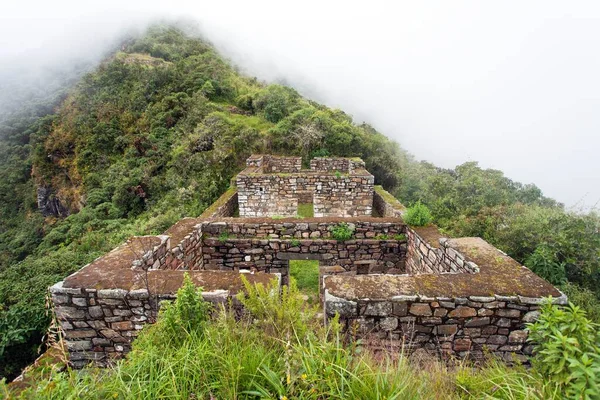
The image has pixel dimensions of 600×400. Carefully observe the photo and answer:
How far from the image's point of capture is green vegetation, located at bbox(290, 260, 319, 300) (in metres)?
6.57

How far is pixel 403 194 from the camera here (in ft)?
47.8

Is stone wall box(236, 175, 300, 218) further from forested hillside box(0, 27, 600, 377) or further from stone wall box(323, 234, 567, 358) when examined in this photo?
stone wall box(323, 234, 567, 358)

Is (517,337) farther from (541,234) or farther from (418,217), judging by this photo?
(541,234)

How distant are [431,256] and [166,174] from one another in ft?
49.2

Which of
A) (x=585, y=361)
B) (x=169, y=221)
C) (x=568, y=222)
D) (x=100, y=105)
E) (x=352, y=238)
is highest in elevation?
(x=100, y=105)

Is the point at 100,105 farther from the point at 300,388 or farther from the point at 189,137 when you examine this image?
the point at 300,388

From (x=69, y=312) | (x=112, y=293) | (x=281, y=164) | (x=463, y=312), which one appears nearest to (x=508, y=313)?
(x=463, y=312)

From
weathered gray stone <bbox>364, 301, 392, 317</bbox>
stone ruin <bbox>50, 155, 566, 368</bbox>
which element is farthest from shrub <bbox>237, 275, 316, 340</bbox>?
weathered gray stone <bbox>364, 301, 392, 317</bbox>

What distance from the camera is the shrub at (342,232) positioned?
6.40 metres

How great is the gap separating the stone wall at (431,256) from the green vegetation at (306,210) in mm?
5843

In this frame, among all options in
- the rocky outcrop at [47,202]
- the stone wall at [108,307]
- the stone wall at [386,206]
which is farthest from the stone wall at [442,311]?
the rocky outcrop at [47,202]

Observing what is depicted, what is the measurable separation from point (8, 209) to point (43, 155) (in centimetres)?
641

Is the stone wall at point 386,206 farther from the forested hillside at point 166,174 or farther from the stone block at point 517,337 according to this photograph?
the stone block at point 517,337

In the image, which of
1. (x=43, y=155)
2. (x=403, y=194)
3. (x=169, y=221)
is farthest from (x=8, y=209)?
(x=403, y=194)
